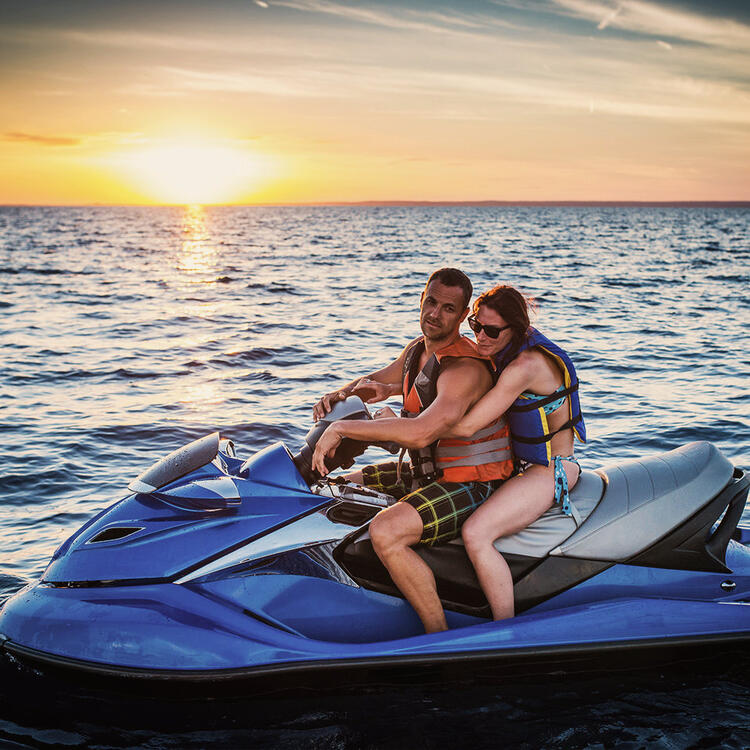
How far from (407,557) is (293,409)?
6.37m

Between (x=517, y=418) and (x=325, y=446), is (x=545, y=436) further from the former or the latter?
(x=325, y=446)

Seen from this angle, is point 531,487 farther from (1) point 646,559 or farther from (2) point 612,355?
(2) point 612,355

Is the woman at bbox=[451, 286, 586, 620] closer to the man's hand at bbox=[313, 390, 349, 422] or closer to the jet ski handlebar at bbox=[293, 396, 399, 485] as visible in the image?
the jet ski handlebar at bbox=[293, 396, 399, 485]

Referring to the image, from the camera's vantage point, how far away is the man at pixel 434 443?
3.74 meters

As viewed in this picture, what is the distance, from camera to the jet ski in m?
3.68

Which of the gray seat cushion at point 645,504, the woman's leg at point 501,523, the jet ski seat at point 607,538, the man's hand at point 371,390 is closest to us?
the woman's leg at point 501,523

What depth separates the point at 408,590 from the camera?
3822mm

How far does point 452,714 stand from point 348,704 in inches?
19.5

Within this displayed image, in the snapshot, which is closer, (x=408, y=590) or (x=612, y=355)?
(x=408, y=590)

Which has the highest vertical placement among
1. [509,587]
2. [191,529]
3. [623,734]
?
[191,529]

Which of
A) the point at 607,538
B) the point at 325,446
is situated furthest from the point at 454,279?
the point at 607,538

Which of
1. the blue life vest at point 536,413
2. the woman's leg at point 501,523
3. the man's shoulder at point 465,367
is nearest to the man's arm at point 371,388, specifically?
the man's shoulder at point 465,367

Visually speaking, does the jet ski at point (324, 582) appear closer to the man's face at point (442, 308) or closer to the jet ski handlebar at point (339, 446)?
the jet ski handlebar at point (339, 446)

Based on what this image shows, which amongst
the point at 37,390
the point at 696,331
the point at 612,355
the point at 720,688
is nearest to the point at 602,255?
the point at 696,331
